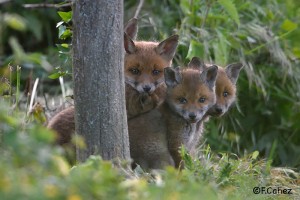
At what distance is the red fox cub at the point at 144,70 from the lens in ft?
22.0

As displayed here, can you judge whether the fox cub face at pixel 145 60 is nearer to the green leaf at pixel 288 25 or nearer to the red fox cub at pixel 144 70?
the red fox cub at pixel 144 70

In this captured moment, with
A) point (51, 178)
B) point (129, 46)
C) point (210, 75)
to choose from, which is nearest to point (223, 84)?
point (210, 75)

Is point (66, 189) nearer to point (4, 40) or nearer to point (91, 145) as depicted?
point (91, 145)

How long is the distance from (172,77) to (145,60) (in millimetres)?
685

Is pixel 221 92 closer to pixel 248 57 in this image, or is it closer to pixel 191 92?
pixel 191 92

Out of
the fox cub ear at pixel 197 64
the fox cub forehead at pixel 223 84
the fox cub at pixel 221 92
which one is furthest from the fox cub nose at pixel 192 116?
the fox cub ear at pixel 197 64

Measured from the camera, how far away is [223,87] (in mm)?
6898

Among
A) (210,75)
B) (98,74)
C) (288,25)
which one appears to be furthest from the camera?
(288,25)

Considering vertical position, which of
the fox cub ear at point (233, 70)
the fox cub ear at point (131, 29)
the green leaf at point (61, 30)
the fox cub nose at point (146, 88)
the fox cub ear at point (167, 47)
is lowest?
the fox cub nose at point (146, 88)

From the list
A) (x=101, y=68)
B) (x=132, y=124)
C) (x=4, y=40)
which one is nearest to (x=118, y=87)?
(x=101, y=68)

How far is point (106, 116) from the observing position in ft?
17.7

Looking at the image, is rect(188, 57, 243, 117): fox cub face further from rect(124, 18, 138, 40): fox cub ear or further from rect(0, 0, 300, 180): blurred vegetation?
rect(0, 0, 300, 180): blurred vegetation

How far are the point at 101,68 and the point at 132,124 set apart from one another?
128 cm

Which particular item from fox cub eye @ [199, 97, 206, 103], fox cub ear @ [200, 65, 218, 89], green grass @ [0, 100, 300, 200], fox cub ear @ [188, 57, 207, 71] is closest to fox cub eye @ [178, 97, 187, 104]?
fox cub eye @ [199, 97, 206, 103]
